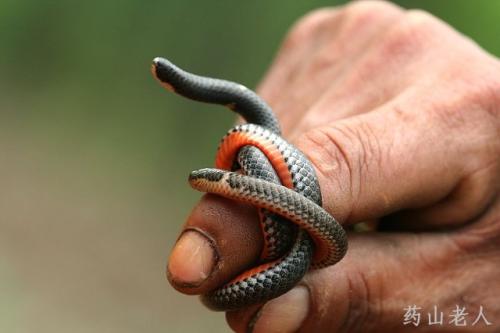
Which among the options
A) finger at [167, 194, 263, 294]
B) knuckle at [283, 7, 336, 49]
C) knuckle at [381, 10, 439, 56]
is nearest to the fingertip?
finger at [167, 194, 263, 294]

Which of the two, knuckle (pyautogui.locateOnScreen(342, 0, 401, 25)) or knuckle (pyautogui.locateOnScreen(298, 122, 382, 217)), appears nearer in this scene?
knuckle (pyautogui.locateOnScreen(298, 122, 382, 217))

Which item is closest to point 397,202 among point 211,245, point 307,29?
point 211,245

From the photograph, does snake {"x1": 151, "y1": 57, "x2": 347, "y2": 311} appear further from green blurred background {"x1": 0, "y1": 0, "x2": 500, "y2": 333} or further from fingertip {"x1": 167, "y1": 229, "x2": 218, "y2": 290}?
green blurred background {"x1": 0, "y1": 0, "x2": 500, "y2": 333}

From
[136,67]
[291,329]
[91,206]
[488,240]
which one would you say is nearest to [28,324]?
[91,206]

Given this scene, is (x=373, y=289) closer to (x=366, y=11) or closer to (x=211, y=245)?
(x=211, y=245)

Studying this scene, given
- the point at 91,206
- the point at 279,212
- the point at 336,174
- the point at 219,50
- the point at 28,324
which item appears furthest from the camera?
the point at 219,50

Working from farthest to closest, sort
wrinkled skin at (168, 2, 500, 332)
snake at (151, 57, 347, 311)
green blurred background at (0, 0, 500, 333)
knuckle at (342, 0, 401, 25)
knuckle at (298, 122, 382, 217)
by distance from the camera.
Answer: green blurred background at (0, 0, 500, 333) < knuckle at (342, 0, 401, 25) < knuckle at (298, 122, 382, 217) < wrinkled skin at (168, 2, 500, 332) < snake at (151, 57, 347, 311)

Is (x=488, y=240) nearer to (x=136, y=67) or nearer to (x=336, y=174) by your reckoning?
(x=336, y=174)
